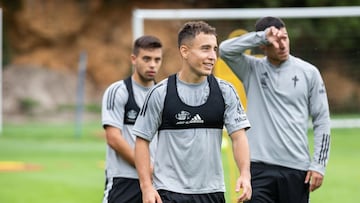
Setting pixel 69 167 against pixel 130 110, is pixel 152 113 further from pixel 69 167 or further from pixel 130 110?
pixel 69 167

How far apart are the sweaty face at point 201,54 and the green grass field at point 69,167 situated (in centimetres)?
562

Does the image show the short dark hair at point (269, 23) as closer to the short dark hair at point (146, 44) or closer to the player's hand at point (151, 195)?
the short dark hair at point (146, 44)

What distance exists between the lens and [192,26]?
6609 millimetres

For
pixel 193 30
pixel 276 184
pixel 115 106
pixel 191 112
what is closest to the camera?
pixel 191 112

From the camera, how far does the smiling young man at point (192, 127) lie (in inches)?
256

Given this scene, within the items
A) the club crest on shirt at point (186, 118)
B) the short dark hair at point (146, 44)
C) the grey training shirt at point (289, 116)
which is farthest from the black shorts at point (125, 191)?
the club crest on shirt at point (186, 118)

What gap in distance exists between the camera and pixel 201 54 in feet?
21.4

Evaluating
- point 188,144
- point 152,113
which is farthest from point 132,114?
point 188,144

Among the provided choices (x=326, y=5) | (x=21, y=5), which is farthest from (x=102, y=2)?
(x=326, y=5)

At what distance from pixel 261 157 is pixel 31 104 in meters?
28.4

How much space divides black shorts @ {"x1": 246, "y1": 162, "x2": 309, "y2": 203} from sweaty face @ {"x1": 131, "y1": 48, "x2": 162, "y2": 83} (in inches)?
46.5

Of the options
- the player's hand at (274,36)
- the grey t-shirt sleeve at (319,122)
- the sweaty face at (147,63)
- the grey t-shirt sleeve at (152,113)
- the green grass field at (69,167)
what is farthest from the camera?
the green grass field at (69,167)

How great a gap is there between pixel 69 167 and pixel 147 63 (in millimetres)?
10693

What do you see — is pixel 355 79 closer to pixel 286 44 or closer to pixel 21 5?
pixel 286 44
